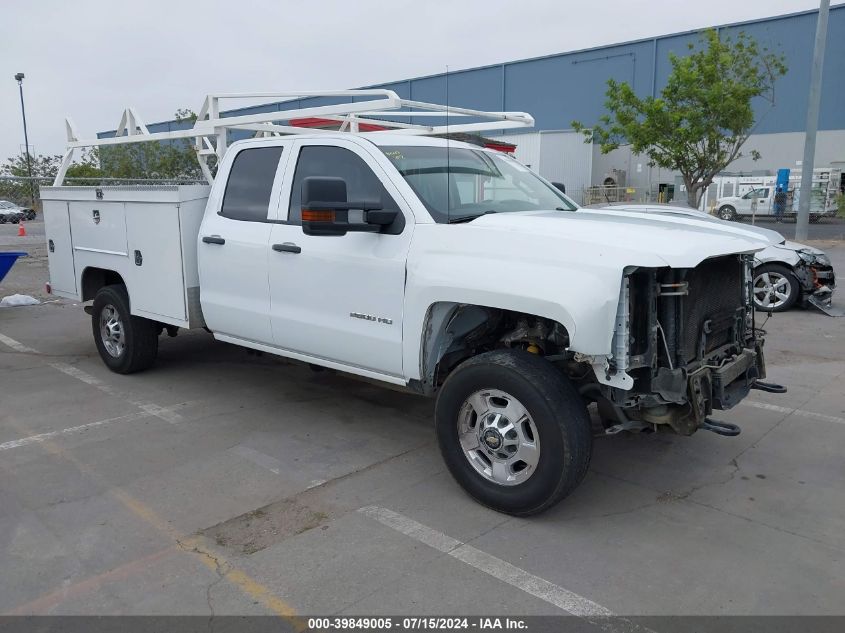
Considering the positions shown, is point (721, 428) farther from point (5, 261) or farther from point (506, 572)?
point (5, 261)

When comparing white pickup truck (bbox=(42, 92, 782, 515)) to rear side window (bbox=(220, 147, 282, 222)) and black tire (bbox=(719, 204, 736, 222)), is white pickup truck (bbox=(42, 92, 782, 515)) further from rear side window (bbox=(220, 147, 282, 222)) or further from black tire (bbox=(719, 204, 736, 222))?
black tire (bbox=(719, 204, 736, 222))

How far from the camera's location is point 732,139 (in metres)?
20.4

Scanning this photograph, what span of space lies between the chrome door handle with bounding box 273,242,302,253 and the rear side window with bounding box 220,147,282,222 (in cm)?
34

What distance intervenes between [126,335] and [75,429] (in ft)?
4.60

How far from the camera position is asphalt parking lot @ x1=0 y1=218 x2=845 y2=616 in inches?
128

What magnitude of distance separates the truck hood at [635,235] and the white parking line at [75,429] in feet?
10.6

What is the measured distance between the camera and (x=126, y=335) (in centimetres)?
661

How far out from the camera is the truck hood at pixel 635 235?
3.47m

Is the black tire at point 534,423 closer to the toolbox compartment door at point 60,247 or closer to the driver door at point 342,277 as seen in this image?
the driver door at point 342,277

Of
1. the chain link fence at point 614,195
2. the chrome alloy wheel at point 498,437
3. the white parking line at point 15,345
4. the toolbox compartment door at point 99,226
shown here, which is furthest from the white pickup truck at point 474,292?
the chain link fence at point 614,195

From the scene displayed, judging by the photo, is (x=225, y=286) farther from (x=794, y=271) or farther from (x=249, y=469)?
(x=794, y=271)

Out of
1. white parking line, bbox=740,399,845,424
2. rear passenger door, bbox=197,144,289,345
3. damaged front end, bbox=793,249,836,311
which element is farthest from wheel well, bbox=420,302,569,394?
damaged front end, bbox=793,249,836,311

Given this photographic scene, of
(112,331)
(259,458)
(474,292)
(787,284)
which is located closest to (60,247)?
(112,331)
